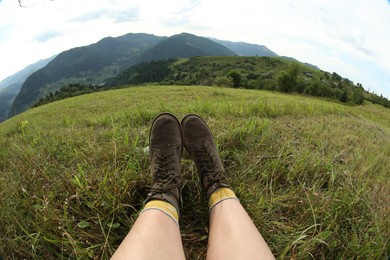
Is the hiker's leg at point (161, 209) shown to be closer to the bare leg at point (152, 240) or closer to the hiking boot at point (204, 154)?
the bare leg at point (152, 240)

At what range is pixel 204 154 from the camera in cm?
222

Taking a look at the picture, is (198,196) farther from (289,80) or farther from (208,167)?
(289,80)

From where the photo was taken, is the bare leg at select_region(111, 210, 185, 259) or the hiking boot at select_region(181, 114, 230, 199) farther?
the hiking boot at select_region(181, 114, 230, 199)

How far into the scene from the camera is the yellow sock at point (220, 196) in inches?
67.7

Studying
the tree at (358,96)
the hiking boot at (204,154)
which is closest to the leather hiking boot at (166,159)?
the hiking boot at (204,154)

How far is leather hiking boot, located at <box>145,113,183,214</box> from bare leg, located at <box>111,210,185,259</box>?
0.19 m

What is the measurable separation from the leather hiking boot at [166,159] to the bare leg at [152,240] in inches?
7.6

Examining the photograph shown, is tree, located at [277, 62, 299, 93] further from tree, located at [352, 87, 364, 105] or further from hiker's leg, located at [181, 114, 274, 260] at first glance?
hiker's leg, located at [181, 114, 274, 260]

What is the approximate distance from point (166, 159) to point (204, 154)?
0.37m

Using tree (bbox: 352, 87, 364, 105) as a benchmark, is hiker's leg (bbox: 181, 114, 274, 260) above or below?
below

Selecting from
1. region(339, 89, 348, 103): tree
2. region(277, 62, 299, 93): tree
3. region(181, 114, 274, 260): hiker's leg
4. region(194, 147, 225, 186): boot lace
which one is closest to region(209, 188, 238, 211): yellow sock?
region(181, 114, 274, 260): hiker's leg

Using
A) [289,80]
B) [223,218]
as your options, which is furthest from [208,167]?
[289,80]

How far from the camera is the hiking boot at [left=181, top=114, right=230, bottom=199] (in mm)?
1921

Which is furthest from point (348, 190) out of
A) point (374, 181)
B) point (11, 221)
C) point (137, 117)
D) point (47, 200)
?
point (137, 117)
